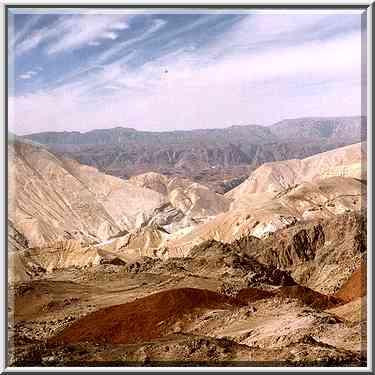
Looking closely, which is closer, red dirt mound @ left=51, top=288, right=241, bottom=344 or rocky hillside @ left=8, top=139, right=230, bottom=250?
red dirt mound @ left=51, top=288, right=241, bottom=344

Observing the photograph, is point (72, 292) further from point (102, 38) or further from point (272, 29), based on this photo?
point (272, 29)

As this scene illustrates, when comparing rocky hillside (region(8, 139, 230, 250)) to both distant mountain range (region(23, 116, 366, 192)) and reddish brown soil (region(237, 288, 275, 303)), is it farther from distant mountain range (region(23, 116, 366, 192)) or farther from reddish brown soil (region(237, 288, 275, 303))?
reddish brown soil (region(237, 288, 275, 303))

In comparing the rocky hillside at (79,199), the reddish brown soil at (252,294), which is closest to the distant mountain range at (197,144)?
the rocky hillside at (79,199)

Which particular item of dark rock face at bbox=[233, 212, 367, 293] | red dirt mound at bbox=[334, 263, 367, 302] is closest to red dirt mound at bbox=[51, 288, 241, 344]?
red dirt mound at bbox=[334, 263, 367, 302]

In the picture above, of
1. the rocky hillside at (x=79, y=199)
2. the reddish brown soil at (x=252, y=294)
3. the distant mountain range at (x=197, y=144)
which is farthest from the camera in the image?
the rocky hillside at (x=79, y=199)

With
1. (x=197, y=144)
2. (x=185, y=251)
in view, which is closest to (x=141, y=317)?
(x=197, y=144)

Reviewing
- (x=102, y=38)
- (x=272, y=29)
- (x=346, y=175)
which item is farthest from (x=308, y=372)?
(x=346, y=175)

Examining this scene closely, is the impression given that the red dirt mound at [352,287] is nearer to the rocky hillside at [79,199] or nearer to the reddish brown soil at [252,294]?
the reddish brown soil at [252,294]
